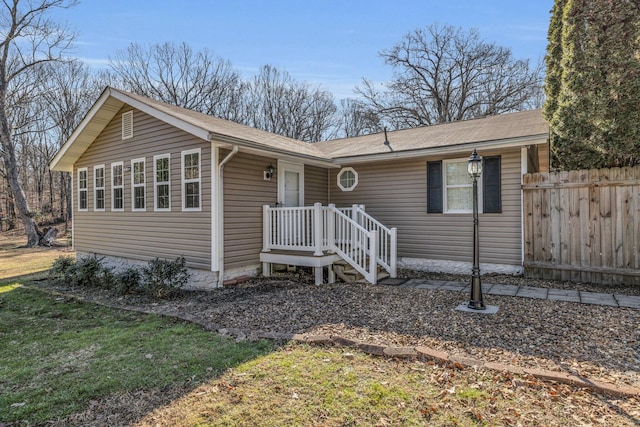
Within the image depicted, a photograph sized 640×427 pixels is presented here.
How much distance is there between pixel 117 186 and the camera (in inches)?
358

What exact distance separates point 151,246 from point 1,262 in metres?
7.35

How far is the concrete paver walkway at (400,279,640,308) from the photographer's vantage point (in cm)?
528

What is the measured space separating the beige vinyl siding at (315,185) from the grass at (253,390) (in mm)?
5276

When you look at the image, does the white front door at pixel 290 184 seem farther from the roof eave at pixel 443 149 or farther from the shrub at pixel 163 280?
the shrub at pixel 163 280

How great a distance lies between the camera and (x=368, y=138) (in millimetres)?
11172

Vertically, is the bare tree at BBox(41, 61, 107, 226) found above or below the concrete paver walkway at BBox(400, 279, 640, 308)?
above

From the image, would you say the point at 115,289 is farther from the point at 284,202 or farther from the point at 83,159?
the point at 83,159

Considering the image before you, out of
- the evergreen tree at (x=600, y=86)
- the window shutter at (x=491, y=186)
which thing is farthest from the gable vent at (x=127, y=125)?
the evergreen tree at (x=600, y=86)

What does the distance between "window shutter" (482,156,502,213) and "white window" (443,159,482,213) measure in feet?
0.97

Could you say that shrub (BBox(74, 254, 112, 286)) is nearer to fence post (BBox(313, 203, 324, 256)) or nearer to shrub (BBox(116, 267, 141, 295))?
shrub (BBox(116, 267, 141, 295))

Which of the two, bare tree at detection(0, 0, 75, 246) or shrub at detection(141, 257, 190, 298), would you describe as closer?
shrub at detection(141, 257, 190, 298)

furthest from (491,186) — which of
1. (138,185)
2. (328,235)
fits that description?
(138,185)

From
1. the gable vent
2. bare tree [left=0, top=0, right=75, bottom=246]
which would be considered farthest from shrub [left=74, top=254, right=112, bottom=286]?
bare tree [left=0, top=0, right=75, bottom=246]

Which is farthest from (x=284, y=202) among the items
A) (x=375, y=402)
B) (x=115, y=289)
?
(x=375, y=402)
